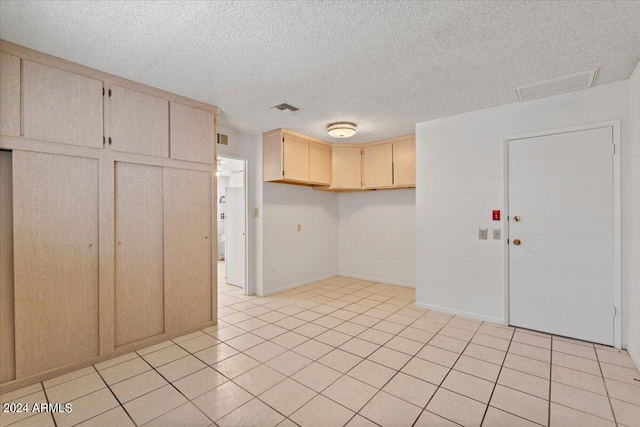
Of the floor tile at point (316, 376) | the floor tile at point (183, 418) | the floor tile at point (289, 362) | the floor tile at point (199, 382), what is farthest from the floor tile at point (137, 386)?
the floor tile at point (316, 376)

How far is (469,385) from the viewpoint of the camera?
2314 mm

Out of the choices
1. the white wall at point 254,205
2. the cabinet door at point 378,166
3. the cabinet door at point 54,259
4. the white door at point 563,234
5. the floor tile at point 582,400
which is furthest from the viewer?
the cabinet door at point 378,166

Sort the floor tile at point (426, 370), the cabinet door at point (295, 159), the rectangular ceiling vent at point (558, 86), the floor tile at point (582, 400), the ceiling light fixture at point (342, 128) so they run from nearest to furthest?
the floor tile at point (582, 400), the floor tile at point (426, 370), the rectangular ceiling vent at point (558, 86), the ceiling light fixture at point (342, 128), the cabinet door at point (295, 159)

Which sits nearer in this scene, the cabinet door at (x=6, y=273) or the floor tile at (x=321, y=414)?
the floor tile at (x=321, y=414)

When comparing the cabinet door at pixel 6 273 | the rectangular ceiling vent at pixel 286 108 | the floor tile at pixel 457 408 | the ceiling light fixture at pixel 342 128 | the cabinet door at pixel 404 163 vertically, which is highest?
the rectangular ceiling vent at pixel 286 108

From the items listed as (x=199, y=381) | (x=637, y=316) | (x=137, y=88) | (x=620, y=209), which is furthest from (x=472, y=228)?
(x=137, y=88)

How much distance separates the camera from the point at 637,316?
2.60 metres

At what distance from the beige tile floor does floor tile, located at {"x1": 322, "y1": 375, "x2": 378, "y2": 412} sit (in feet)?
0.04

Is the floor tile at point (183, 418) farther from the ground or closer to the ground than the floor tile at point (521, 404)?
closer to the ground

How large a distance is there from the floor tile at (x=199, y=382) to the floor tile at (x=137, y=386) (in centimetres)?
16

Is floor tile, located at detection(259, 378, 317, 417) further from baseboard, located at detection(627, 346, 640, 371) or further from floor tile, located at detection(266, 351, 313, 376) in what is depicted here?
baseboard, located at detection(627, 346, 640, 371)

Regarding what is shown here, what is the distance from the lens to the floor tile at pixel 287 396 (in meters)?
2.06

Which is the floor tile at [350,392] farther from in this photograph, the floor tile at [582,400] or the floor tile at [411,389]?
the floor tile at [582,400]

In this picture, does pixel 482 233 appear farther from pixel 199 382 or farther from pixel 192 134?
pixel 192 134
